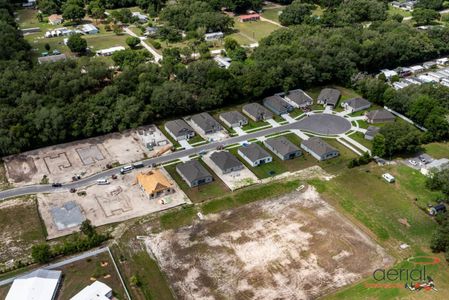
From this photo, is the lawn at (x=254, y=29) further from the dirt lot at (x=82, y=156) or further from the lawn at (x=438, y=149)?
the lawn at (x=438, y=149)

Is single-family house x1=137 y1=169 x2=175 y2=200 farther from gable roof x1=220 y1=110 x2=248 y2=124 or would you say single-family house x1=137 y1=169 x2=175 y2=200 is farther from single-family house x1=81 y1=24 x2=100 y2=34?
single-family house x1=81 y1=24 x2=100 y2=34

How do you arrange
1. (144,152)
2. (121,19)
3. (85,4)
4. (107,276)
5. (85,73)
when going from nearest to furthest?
(107,276) → (144,152) → (85,73) → (121,19) → (85,4)

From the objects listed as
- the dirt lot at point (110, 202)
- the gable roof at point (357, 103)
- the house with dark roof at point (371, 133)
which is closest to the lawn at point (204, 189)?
the dirt lot at point (110, 202)

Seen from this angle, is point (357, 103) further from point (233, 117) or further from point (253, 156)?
point (253, 156)

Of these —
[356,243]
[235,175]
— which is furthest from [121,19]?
[356,243]

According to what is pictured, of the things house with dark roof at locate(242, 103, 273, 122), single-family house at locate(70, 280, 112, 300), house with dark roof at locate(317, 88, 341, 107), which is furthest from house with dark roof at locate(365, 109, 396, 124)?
single-family house at locate(70, 280, 112, 300)

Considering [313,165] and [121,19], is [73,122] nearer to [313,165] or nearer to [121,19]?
[313,165]

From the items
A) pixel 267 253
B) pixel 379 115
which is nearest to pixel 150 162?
pixel 267 253
